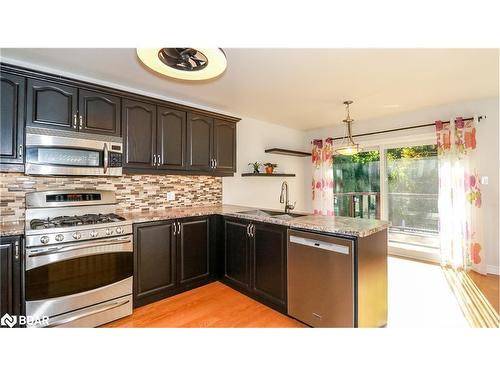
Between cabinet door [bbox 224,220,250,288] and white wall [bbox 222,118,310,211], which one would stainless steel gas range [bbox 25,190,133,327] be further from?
white wall [bbox 222,118,310,211]

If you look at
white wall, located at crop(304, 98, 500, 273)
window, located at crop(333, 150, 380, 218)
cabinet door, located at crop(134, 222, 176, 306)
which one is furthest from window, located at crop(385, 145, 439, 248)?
cabinet door, located at crop(134, 222, 176, 306)

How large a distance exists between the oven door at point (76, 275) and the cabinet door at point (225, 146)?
154 centimetres

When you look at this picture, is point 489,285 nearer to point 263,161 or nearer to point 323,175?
point 323,175

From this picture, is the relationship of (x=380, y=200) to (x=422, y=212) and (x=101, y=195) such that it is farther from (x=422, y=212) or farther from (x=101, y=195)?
(x=101, y=195)

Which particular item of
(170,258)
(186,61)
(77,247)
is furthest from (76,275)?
(186,61)

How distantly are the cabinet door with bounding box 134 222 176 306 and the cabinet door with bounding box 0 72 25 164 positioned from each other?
3.68 ft

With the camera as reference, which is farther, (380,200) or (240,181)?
(380,200)

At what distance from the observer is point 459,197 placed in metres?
3.33

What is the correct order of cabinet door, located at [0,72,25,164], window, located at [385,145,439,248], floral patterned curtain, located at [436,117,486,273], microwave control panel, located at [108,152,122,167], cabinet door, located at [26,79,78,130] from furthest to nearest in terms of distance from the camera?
window, located at [385,145,439,248]
floral patterned curtain, located at [436,117,486,273]
microwave control panel, located at [108,152,122,167]
cabinet door, located at [26,79,78,130]
cabinet door, located at [0,72,25,164]

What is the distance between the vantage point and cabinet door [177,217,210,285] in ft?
8.57
